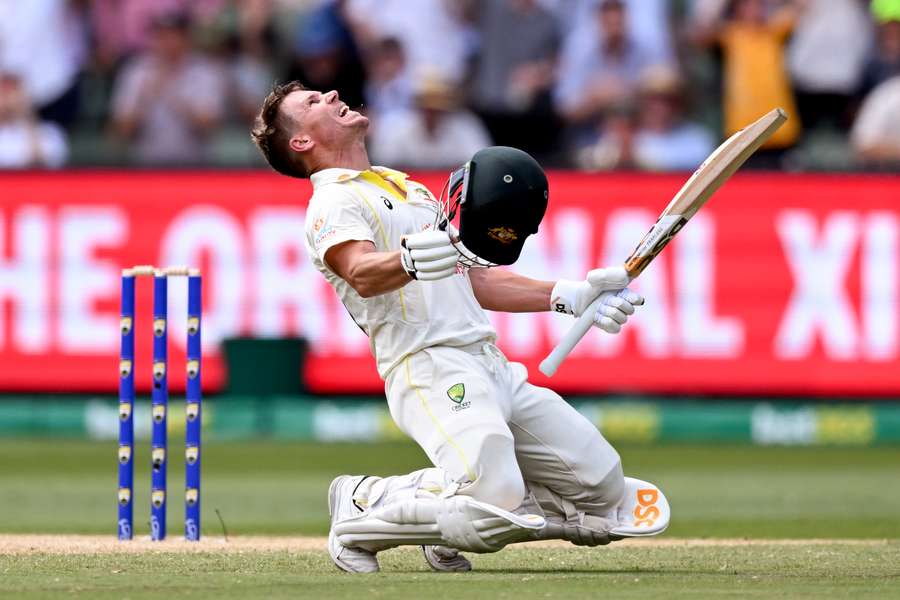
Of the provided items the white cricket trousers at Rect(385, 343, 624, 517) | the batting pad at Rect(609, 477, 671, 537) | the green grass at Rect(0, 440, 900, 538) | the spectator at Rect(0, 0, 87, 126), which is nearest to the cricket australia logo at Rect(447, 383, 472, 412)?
the white cricket trousers at Rect(385, 343, 624, 517)

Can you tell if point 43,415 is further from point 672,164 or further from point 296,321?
point 672,164

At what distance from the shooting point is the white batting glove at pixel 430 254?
14.7 ft

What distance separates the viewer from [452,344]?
4930 millimetres

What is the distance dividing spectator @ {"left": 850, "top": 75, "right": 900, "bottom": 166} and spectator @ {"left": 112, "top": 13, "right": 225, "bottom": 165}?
3.91 m

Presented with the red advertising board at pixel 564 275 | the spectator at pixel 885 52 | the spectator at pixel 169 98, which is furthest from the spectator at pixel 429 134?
the spectator at pixel 885 52

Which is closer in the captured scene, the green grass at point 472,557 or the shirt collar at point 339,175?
the green grass at point 472,557

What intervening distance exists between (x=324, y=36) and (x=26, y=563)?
6.57 m

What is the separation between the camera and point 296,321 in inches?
420

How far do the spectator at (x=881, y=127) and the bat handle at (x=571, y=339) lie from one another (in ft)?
20.6

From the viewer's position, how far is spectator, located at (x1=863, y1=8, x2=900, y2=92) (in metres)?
11.2

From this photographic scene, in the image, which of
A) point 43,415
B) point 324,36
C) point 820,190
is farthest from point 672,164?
point 43,415

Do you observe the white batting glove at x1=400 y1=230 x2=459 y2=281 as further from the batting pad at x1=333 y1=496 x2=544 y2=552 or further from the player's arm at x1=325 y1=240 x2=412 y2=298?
the batting pad at x1=333 y1=496 x2=544 y2=552

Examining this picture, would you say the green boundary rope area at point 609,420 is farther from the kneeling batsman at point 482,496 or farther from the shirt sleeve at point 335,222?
the shirt sleeve at point 335,222

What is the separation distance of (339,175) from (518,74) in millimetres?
6461
